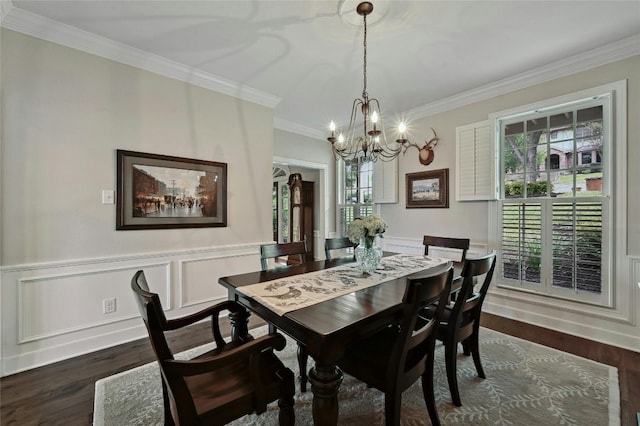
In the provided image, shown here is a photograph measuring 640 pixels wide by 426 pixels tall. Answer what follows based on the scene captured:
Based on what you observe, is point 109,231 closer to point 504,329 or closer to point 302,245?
point 302,245

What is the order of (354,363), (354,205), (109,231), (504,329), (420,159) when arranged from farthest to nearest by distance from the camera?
1. (354,205)
2. (420,159)
3. (504,329)
4. (109,231)
5. (354,363)

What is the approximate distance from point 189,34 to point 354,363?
288 centimetres

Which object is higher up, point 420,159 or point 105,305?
point 420,159

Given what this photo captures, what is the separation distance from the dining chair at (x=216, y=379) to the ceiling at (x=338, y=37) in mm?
2120

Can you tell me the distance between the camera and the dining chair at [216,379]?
3.27 feet

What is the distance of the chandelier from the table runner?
97 centimetres

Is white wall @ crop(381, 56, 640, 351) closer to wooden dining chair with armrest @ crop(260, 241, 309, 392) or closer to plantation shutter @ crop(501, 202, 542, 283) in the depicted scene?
plantation shutter @ crop(501, 202, 542, 283)

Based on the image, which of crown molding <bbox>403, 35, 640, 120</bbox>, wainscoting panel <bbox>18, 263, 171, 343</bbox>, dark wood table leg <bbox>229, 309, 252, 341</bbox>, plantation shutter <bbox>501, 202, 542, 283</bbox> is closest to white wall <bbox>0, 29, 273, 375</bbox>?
wainscoting panel <bbox>18, 263, 171, 343</bbox>

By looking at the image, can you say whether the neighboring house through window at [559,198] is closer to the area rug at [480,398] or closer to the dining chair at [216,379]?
the area rug at [480,398]

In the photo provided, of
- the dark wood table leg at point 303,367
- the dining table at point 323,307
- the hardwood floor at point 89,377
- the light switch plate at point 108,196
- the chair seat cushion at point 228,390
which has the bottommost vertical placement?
the hardwood floor at point 89,377

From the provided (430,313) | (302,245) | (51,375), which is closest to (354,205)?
(302,245)

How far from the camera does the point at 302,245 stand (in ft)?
8.14

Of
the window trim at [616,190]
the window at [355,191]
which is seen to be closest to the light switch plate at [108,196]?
the window at [355,191]

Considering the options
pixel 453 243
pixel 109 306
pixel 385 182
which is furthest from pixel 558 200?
pixel 109 306
